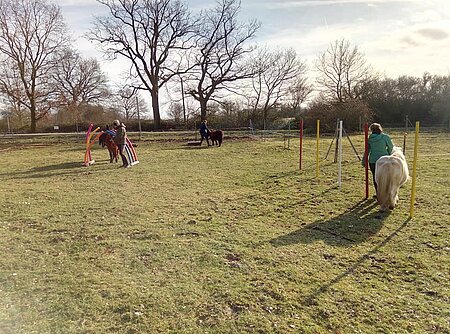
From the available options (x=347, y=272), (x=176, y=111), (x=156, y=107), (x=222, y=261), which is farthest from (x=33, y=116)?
(x=347, y=272)

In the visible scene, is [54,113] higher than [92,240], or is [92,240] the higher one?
[54,113]

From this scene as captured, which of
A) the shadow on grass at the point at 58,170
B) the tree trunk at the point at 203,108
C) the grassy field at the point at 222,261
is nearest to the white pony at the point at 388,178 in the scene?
the grassy field at the point at 222,261

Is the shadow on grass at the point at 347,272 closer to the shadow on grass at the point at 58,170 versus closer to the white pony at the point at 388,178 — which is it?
the white pony at the point at 388,178

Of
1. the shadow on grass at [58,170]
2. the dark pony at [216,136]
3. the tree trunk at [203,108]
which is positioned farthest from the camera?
the tree trunk at [203,108]

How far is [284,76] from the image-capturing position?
1492 inches

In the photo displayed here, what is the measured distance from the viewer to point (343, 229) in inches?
204

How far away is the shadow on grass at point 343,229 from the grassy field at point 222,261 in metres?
0.02

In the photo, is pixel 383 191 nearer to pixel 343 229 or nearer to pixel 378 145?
pixel 378 145

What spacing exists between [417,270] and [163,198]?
4974 millimetres

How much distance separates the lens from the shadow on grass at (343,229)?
15.4ft

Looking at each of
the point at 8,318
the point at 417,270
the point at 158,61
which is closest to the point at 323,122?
the point at 158,61

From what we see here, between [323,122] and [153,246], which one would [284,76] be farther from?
[153,246]

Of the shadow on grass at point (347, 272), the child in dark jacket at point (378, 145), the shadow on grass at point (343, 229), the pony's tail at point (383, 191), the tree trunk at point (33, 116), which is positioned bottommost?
the shadow on grass at point (347, 272)

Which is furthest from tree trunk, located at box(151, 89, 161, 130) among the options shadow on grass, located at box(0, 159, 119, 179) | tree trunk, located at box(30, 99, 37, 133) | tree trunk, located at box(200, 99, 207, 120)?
shadow on grass, located at box(0, 159, 119, 179)
